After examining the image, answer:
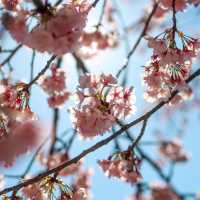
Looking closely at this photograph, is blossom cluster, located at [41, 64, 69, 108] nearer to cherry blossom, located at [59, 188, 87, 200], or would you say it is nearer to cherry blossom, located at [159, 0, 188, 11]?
cherry blossom, located at [159, 0, 188, 11]

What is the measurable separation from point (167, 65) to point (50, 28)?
1281mm

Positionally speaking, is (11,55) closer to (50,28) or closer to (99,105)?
(99,105)

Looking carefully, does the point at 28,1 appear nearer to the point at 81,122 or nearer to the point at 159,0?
the point at 81,122

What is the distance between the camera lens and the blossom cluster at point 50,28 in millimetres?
2662

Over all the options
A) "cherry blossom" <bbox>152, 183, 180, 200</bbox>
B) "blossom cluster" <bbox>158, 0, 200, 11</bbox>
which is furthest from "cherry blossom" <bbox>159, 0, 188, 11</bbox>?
"cherry blossom" <bbox>152, 183, 180, 200</bbox>

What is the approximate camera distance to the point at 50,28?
2.68m

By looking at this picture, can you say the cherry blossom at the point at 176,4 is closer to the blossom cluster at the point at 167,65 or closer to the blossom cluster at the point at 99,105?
the blossom cluster at the point at 167,65

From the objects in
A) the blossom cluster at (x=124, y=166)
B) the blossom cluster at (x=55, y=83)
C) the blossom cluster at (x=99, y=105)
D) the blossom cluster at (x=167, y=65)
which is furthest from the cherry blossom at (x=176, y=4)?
the blossom cluster at (x=55, y=83)

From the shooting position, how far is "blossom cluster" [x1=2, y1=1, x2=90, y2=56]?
2662mm

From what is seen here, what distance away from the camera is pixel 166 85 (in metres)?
3.96

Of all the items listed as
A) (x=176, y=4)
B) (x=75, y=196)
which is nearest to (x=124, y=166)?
(x=75, y=196)

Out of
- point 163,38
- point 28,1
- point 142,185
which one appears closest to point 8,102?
point 28,1

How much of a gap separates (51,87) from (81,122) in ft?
4.57

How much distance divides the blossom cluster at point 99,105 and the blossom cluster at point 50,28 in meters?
0.80
